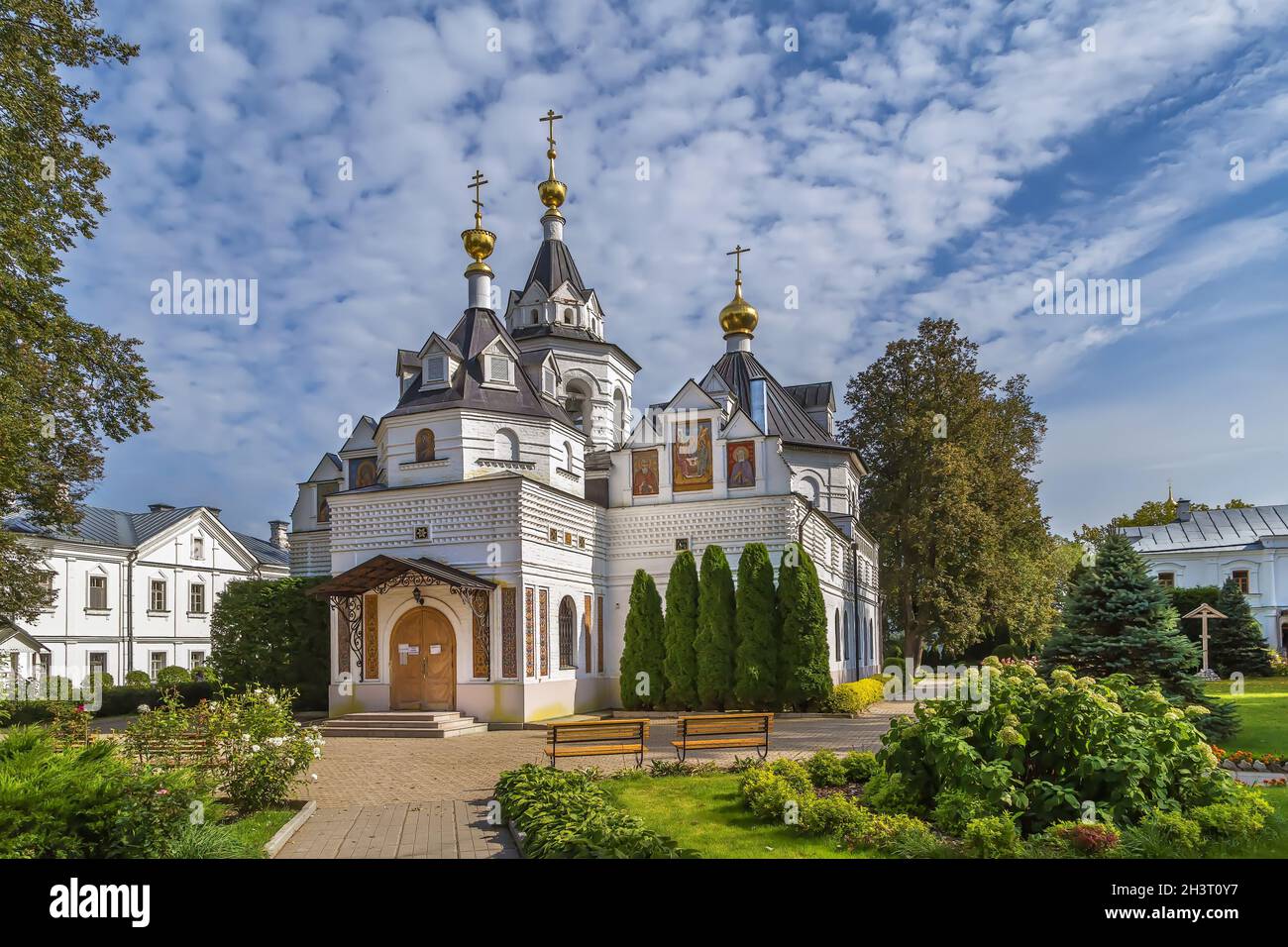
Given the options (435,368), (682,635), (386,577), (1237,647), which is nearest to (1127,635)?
(682,635)

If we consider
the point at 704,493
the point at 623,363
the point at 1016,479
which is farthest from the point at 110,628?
the point at 1016,479

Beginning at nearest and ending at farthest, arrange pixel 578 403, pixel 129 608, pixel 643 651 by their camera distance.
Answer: pixel 643 651 → pixel 578 403 → pixel 129 608

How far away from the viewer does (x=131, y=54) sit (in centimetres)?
1516

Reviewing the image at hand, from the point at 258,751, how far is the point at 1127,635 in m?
12.3

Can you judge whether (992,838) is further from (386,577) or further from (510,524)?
(386,577)

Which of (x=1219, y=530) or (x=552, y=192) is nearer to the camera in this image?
(x=552, y=192)

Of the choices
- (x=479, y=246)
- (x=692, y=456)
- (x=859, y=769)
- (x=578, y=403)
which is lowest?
(x=859, y=769)

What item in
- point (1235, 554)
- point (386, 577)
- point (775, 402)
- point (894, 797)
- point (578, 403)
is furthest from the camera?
A: point (1235, 554)

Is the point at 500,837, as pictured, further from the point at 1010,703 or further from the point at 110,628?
the point at 110,628

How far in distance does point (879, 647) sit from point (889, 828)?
29593 millimetres

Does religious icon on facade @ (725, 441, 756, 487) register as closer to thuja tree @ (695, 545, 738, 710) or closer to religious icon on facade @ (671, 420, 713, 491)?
religious icon on facade @ (671, 420, 713, 491)

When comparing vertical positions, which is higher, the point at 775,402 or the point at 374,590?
the point at 775,402

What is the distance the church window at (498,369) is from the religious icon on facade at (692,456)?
14.3ft

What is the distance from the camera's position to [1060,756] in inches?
335
